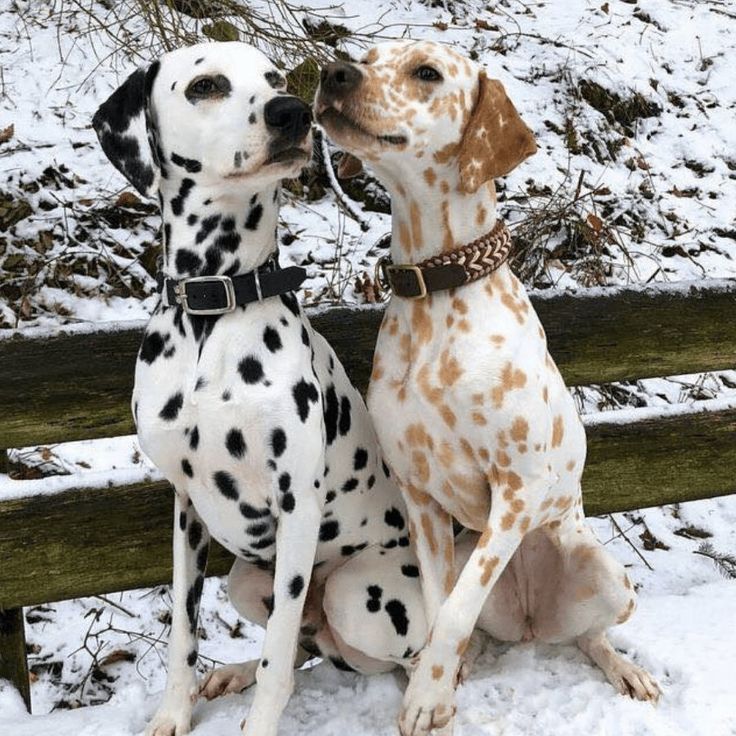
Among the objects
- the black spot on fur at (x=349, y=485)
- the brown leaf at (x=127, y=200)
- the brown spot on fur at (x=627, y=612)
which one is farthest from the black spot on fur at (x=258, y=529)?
the brown leaf at (x=127, y=200)

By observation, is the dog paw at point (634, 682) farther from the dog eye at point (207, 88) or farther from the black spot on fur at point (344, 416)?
the dog eye at point (207, 88)

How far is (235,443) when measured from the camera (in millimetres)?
2074

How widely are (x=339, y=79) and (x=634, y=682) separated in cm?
157

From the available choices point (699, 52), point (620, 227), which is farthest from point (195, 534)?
point (699, 52)

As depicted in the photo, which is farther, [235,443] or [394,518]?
[394,518]

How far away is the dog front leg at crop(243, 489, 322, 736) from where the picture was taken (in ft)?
6.96

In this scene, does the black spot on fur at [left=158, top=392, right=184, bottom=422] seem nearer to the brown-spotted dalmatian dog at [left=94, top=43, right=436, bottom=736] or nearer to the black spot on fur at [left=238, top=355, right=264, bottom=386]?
the brown-spotted dalmatian dog at [left=94, top=43, right=436, bottom=736]

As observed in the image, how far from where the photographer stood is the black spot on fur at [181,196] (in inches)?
82.9

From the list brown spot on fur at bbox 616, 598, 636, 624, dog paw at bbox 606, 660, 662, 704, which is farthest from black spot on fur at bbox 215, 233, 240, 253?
dog paw at bbox 606, 660, 662, 704

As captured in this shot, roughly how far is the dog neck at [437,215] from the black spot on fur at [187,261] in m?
0.46

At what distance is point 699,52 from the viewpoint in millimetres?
6375

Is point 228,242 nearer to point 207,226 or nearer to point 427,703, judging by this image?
point 207,226

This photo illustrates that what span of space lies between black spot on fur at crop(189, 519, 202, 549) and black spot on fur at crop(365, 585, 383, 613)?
42 cm

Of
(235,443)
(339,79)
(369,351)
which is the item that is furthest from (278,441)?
(369,351)
